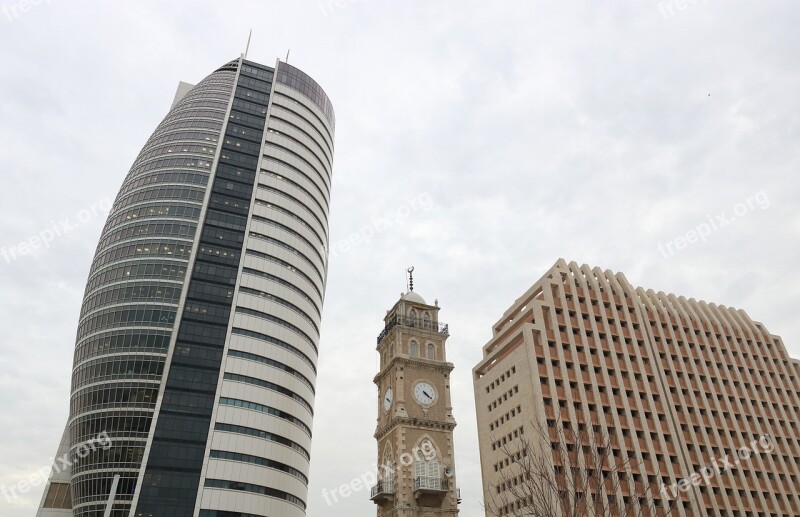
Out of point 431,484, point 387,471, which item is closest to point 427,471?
point 431,484

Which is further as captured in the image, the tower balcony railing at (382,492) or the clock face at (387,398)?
the clock face at (387,398)

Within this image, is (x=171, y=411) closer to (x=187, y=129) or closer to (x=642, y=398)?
(x=187, y=129)

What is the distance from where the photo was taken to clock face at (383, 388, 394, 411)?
268ft

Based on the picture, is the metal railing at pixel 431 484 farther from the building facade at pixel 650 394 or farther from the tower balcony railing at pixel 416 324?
the tower balcony railing at pixel 416 324

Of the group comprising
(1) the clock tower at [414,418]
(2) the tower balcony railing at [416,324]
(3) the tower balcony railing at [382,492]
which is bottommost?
(3) the tower balcony railing at [382,492]

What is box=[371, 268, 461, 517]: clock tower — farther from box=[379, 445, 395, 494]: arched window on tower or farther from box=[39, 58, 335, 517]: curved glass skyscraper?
box=[39, 58, 335, 517]: curved glass skyscraper

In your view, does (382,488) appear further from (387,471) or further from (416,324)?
(416,324)

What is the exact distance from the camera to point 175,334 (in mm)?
94688

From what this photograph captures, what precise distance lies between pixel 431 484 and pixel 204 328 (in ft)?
156

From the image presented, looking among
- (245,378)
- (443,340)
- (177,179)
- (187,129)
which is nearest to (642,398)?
(443,340)

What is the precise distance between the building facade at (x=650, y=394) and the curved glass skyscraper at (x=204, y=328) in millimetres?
Result: 35860

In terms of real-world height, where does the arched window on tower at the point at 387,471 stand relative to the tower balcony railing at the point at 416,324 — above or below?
below

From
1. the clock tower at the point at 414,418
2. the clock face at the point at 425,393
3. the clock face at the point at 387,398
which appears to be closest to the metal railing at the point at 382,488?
the clock tower at the point at 414,418

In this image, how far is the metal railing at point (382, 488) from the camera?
73.4 m
